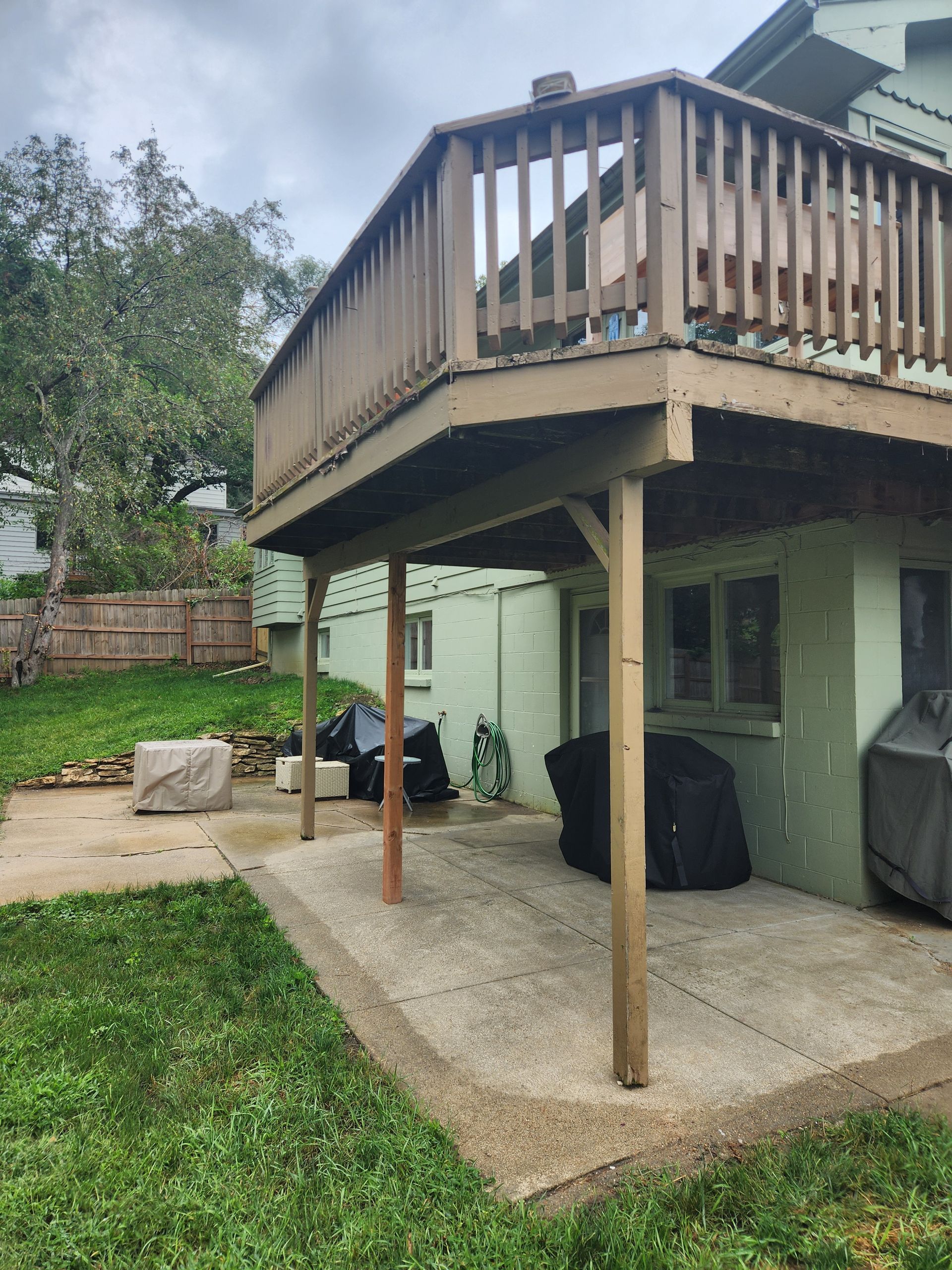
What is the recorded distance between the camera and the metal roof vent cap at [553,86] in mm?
2697

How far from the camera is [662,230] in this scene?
8.68ft

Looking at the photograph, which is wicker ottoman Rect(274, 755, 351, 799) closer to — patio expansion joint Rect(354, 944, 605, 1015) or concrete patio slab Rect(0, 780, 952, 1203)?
concrete patio slab Rect(0, 780, 952, 1203)

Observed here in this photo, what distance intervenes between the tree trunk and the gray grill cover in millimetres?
14323

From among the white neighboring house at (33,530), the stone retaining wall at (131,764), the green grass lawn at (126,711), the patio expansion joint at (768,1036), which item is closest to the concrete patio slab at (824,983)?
the patio expansion joint at (768,1036)

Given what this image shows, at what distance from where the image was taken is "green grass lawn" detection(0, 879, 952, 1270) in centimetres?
192

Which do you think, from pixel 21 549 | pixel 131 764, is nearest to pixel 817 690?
pixel 131 764

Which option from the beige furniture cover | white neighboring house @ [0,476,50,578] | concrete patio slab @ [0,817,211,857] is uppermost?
white neighboring house @ [0,476,50,578]

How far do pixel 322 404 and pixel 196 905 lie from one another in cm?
306

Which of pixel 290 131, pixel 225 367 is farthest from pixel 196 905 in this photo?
pixel 290 131

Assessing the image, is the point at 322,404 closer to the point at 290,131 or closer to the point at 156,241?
the point at 156,241

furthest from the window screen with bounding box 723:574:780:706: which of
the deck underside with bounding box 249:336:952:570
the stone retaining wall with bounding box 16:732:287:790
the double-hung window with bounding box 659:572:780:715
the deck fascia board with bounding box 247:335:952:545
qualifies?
the stone retaining wall with bounding box 16:732:287:790

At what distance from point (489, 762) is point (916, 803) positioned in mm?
5002

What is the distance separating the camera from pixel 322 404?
15.1ft

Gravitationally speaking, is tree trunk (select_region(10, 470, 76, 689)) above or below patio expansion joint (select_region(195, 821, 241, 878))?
above
